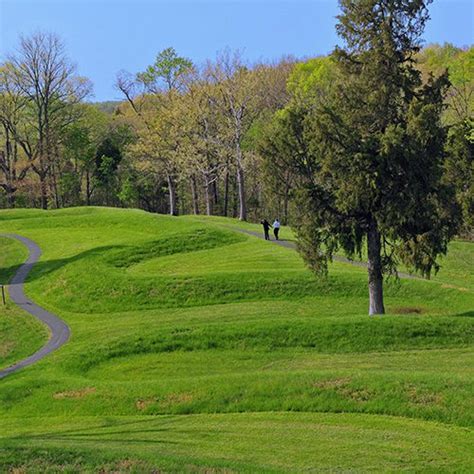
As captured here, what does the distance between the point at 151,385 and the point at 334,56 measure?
15.5 metres

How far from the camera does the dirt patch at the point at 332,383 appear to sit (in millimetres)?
17578

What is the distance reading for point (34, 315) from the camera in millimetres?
33000

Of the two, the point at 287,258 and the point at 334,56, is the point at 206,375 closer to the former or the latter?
the point at 334,56

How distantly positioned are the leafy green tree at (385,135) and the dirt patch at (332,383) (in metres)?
9.11

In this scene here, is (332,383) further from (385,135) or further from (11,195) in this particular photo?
(11,195)

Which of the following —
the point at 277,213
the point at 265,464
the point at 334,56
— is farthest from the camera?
the point at 277,213

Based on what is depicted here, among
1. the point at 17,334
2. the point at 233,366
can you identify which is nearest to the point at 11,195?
the point at 17,334

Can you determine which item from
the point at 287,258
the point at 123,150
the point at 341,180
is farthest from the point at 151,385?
the point at 123,150

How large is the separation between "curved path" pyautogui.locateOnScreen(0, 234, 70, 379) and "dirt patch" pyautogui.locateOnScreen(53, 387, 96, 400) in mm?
4520

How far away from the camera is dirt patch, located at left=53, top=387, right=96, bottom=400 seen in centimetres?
1978

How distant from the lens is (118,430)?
1585 centimetres

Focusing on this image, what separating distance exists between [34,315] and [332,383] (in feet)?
68.6

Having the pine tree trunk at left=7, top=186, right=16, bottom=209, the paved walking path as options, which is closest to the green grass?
the paved walking path

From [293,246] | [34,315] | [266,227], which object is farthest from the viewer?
[266,227]
